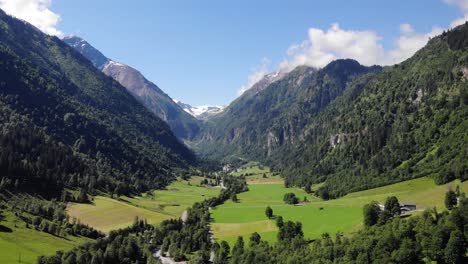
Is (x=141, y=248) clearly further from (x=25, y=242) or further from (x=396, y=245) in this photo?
(x=396, y=245)

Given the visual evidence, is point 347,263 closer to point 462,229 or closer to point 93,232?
point 462,229

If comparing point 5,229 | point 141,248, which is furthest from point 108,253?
point 5,229

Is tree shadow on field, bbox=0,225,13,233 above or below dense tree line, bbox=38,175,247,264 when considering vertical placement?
above

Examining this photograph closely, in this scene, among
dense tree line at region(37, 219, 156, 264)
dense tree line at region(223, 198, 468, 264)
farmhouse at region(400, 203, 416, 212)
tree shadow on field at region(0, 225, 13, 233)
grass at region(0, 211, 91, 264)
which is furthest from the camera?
tree shadow on field at region(0, 225, 13, 233)

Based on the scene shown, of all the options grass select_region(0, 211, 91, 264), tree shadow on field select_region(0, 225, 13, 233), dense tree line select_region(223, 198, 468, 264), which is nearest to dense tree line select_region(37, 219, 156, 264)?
grass select_region(0, 211, 91, 264)

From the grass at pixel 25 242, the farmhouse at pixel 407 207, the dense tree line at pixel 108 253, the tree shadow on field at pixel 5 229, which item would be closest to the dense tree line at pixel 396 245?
the farmhouse at pixel 407 207

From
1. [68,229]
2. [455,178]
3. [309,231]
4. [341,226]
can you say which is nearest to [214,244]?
[309,231]

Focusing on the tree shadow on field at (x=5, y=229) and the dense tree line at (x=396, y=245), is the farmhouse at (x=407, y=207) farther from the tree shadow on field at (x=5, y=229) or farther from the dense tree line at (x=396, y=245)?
the tree shadow on field at (x=5, y=229)

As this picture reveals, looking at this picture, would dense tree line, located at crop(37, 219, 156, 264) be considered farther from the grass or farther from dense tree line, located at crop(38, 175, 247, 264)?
the grass

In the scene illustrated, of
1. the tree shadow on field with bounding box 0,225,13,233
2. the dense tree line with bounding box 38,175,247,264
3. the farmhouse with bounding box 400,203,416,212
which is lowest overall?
the dense tree line with bounding box 38,175,247,264
